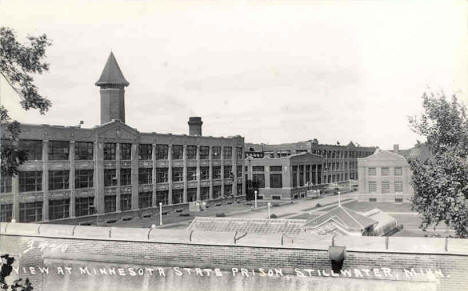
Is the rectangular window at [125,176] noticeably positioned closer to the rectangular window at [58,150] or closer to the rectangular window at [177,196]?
the rectangular window at [58,150]

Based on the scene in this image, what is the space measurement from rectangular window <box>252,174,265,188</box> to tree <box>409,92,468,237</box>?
5997 cm

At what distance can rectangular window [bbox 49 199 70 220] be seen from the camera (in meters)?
45.0

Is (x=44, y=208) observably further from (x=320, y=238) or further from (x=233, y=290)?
(x=320, y=238)

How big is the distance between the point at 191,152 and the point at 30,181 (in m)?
26.4

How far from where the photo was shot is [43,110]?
12.0 metres

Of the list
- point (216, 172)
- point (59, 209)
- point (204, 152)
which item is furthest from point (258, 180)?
point (59, 209)

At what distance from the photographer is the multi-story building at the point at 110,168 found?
43.2 metres

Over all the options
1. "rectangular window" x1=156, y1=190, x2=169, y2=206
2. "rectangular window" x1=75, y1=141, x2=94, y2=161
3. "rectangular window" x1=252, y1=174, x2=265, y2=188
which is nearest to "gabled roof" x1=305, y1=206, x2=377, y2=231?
"rectangular window" x1=75, y1=141, x2=94, y2=161

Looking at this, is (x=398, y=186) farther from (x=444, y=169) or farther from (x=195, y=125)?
(x=444, y=169)

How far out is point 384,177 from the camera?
7262 centimetres

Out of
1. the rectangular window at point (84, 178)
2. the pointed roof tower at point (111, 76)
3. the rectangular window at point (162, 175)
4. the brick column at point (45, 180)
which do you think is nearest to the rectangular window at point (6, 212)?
the brick column at point (45, 180)

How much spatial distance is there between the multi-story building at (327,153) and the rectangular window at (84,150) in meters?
A: 44.4

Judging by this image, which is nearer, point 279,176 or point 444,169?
point 444,169

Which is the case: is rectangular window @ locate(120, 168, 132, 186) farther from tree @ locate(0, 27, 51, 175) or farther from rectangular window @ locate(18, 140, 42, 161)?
tree @ locate(0, 27, 51, 175)
